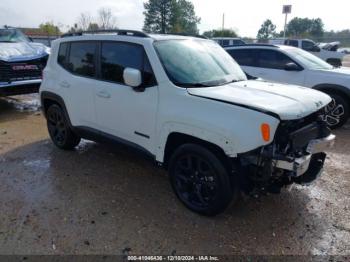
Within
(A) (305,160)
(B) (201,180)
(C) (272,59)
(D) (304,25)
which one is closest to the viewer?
(A) (305,160)

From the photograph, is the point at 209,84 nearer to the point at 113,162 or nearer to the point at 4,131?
the point at 113,162

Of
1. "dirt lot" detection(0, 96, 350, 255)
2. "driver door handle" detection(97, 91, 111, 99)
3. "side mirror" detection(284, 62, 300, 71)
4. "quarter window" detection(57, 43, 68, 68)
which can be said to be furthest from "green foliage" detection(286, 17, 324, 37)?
"driver door handle" detection(97, 91, 111, 99)

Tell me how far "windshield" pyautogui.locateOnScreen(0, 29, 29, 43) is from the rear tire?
479 cm

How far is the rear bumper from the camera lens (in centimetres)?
749

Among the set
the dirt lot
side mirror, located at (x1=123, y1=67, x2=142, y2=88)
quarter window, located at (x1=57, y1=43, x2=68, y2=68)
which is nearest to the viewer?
the dirt lot

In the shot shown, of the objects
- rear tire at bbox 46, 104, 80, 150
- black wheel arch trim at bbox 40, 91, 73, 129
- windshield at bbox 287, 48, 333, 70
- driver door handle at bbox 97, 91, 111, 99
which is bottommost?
rear tire at bbox 46, 104, 80, 150

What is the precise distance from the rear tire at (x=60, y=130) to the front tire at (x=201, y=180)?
230 centimetres

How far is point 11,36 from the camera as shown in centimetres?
905

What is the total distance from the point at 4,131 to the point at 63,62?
2.62m

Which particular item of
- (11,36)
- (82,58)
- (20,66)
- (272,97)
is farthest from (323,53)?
(272,97)

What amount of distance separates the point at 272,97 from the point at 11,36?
8.42 m

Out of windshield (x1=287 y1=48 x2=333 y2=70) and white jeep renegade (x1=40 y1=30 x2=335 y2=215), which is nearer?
white jeep renegade (x1=40 y1=30 x2=335 y2=215)

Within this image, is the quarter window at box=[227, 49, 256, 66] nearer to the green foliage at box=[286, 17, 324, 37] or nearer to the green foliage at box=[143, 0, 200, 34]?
the green foliage at box=[143, 0, 200, 34]

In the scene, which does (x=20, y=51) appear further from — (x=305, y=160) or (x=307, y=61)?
(x=305, y=160)
